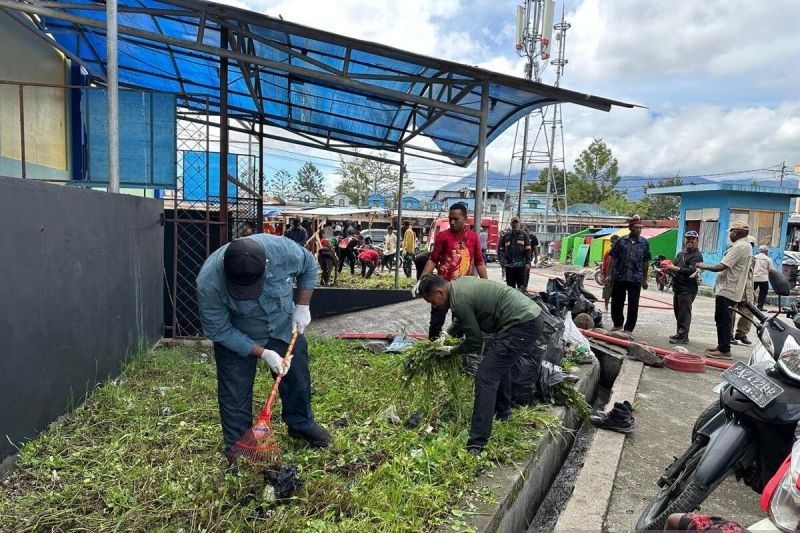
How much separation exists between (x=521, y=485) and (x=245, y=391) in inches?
69.0

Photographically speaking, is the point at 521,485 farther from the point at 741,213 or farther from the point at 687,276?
the point at 741,213

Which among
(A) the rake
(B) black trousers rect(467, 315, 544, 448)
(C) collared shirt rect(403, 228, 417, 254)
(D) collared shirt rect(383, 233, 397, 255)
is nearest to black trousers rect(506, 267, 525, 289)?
(B) black trousers rect(467, 315, 544, 448)

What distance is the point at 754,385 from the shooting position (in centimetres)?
228

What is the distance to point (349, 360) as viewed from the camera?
5.11 meters

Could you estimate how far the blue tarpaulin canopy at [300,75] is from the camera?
5.04 meters

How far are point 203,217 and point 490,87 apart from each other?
3863mm

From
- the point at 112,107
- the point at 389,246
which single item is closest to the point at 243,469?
the point at 112,107

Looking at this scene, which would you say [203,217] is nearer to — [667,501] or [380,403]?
[380,403]

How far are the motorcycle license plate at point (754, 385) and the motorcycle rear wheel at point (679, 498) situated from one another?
41 cm

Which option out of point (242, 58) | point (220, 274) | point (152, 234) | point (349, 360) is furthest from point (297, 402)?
point (242, 58)

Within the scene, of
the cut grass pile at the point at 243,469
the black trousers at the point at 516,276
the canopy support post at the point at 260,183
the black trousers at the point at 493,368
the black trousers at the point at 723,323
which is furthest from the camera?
the black trousers at the point at 516,276

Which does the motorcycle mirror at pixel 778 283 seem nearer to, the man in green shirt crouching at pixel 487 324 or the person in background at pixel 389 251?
the man in green shirt crouching at pixel 487 324

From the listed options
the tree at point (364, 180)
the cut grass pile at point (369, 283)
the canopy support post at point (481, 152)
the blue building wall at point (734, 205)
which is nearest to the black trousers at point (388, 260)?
the cut grass pile at point (369, 283)

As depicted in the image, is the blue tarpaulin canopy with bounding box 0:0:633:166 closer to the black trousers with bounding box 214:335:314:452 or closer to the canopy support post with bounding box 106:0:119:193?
the canopy support post with bounding box 106:0:119:193
